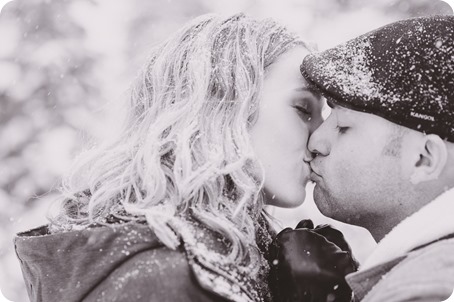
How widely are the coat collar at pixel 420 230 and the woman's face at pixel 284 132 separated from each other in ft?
1.15

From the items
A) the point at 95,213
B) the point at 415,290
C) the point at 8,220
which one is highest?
the point at 95,213

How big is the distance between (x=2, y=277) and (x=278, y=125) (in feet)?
6.53

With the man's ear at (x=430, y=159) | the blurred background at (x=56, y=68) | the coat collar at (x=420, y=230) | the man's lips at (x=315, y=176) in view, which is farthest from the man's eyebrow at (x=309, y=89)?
the blurred background at (x=56, y=68)

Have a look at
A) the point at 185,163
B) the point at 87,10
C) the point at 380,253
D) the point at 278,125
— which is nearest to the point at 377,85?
the point at 278,125

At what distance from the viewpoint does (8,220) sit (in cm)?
302

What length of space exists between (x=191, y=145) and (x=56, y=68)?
5.79ft

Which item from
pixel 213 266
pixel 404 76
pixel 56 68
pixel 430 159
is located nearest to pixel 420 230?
pixel 430 159

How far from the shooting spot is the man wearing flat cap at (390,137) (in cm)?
143

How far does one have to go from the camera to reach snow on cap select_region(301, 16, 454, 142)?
4.93ft

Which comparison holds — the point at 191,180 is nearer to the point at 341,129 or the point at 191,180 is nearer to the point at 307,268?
the point at 307,268

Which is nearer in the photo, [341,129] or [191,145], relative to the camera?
[191,145]

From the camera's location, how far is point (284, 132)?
1.71 metres

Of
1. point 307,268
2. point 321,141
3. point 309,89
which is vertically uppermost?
point 309,89

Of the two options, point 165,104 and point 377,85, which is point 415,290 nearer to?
point 377,85
